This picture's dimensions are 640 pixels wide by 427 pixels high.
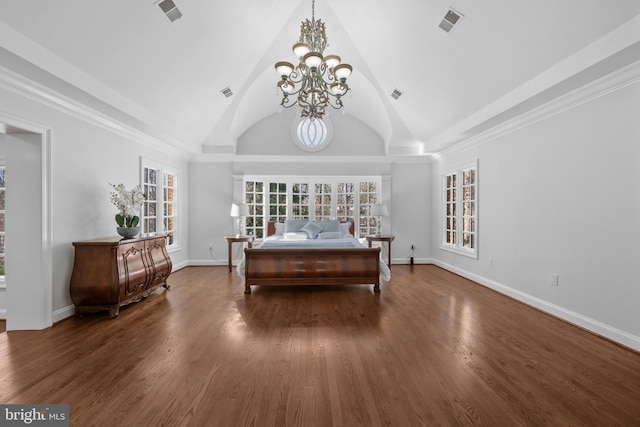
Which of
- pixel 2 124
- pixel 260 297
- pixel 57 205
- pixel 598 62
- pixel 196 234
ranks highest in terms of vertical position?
pixel 598 62

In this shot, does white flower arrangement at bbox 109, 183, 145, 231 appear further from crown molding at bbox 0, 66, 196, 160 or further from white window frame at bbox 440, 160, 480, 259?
white window frame at bbox 440, 160, 480, 259

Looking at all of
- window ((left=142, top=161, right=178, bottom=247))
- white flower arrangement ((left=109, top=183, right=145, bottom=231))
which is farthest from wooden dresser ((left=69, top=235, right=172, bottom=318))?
window ((left=142, top=161, right=178, bottom=247))

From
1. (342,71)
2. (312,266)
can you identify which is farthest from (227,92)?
(312,266)

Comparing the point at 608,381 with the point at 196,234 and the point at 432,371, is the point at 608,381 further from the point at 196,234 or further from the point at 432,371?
the point at 196,234

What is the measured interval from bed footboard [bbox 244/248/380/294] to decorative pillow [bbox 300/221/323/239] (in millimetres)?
1447

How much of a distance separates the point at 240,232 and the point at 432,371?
207 inches

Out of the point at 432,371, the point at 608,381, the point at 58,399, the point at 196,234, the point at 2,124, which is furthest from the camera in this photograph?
the point at 196,234

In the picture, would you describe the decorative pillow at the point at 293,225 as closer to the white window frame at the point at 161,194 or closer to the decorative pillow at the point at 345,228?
the decorative pillow at the point at 345,228

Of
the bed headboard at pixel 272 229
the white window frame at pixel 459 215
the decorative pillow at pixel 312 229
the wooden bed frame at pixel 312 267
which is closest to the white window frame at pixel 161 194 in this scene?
the bed headboard at pixel 272 229

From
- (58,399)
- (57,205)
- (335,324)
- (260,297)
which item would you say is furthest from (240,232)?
(58,399)

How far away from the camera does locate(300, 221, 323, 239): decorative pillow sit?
6.11 m

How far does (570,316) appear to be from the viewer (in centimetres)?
338

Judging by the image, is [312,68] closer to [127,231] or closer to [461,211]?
[127,231]

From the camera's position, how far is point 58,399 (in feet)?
6.47
